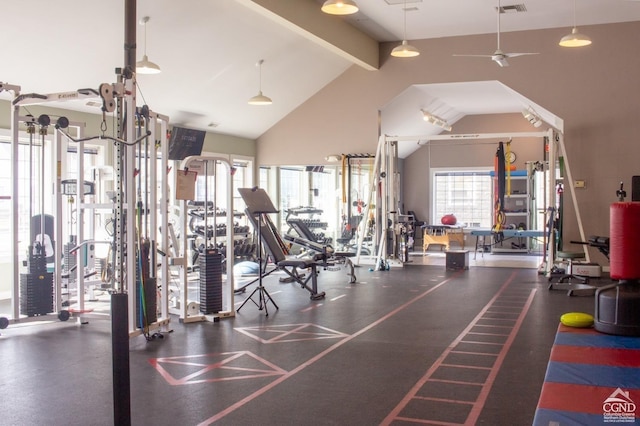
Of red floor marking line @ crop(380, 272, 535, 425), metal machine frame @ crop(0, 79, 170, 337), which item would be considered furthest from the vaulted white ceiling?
red floor marking line @ crop(380, 272, 535, 425)

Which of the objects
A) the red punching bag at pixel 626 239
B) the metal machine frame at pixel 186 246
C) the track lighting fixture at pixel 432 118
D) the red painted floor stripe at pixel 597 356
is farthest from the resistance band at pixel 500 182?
the red painted floor stripe at pixel 597 356

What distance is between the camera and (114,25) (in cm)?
753

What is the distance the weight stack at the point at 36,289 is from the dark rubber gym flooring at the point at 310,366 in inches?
7.5

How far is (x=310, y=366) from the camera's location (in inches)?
181

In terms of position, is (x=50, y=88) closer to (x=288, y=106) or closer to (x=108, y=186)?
(x=108, y=186)

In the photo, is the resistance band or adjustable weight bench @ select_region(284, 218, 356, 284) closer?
adjustable weight bench @ select_region(284, 218, 356, 284)

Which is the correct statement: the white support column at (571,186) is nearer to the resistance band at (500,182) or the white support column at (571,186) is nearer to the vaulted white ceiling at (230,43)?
the resistance band at (500,182)

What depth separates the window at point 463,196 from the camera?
53.2 ft

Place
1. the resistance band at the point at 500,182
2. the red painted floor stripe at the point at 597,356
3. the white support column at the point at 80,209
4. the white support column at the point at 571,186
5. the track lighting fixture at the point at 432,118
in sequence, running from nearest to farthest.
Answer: the red painted floor stripe at the point at 597,356 < the white support column at the point at 80,209 < the white support column at the point at 571,186 < the resistance band at the point at 500,182 < the track lighting fixture at the point at 432,118

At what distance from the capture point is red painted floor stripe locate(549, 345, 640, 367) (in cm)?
415

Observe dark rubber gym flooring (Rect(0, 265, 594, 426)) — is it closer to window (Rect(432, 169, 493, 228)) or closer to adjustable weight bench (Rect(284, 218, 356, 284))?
adjustable weight bench (Rect(284, 218, 356, 284))

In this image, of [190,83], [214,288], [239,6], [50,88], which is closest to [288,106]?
[190,83]

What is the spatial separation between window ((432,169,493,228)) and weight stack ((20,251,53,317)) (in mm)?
11739

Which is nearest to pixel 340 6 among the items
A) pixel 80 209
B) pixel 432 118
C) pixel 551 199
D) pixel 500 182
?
pixel 80 209
